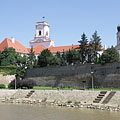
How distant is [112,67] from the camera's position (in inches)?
1447

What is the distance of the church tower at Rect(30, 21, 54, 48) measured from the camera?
8122 centimetres

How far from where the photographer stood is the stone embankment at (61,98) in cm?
2602

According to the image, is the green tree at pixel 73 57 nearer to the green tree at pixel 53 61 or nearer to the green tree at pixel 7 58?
the green tree at pixel 53 61

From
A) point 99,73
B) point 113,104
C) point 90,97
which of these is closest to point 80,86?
point 99,73

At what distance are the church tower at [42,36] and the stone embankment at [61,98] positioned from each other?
148 ft

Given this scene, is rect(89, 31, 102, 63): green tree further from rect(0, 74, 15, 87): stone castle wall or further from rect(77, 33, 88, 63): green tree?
rect(0, 74, 15, 87): stone castle wall

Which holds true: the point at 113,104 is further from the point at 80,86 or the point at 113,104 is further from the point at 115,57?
the point at 115,57

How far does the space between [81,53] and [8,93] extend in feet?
64.2

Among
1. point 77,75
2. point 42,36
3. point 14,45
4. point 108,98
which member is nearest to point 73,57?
point 77,75

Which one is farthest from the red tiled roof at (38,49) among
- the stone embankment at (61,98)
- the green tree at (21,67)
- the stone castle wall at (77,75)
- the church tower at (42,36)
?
the stone embankment at (61,98)

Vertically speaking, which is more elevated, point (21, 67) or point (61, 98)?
point (21, 67)

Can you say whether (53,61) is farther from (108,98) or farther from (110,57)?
(108,98)

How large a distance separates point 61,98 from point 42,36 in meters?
52.8

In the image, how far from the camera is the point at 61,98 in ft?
101
